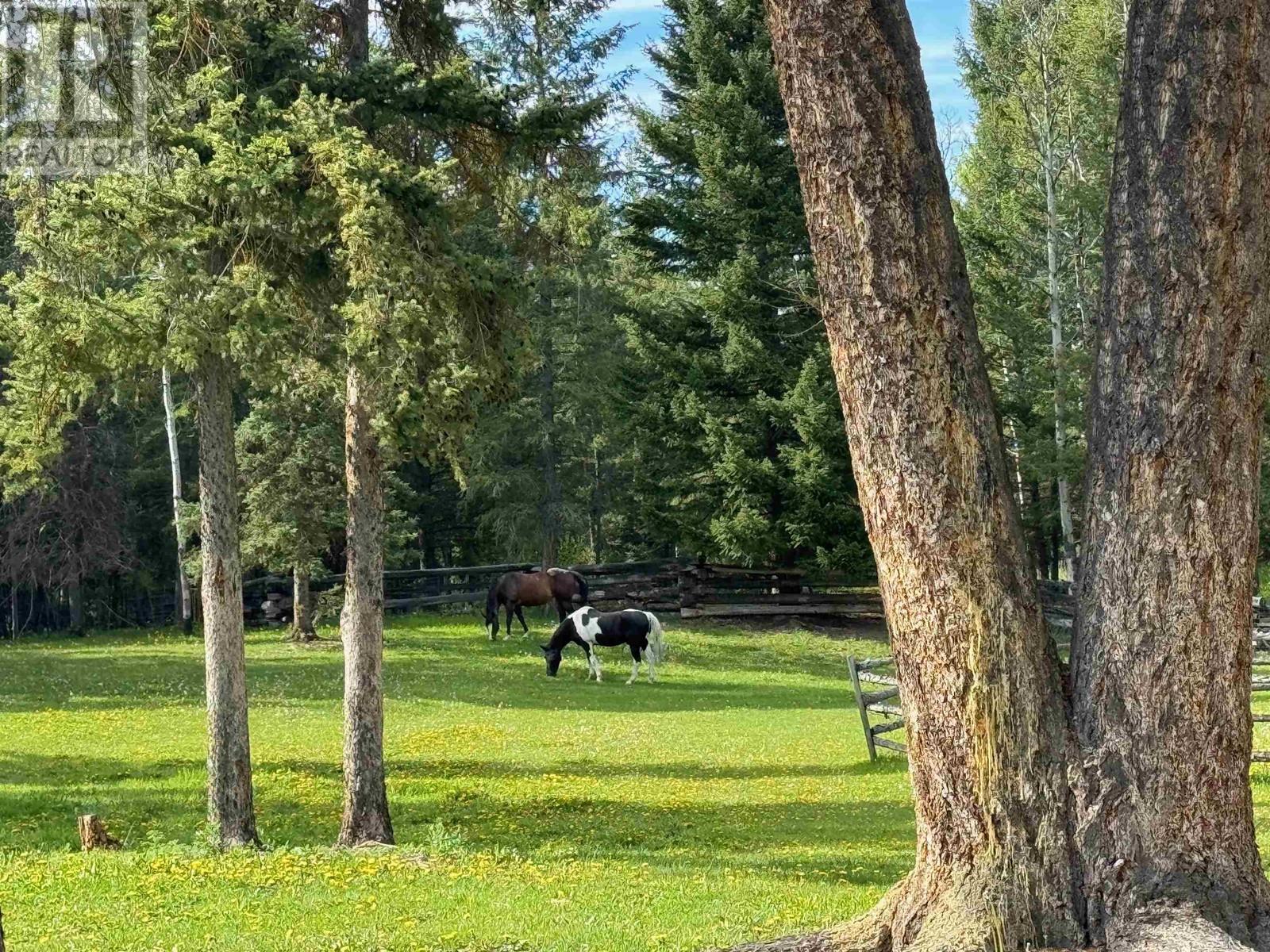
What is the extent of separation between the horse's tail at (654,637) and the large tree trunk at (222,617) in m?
15.6

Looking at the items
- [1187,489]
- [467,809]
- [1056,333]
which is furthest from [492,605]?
[1187,489]

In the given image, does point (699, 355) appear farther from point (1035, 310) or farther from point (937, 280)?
point (937, 280)

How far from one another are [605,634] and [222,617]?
16413 mm

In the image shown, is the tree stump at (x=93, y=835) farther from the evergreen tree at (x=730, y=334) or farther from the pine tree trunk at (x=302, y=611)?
the evergreen tree at (x=730, y=334)

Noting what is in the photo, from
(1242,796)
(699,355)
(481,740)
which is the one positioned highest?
(699,355)

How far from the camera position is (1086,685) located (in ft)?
19.2

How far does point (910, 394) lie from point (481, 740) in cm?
1598

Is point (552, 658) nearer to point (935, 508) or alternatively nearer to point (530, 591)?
point (530, 591)

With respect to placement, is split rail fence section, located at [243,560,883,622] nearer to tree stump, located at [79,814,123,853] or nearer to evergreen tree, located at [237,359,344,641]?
evergreen tree, located at [237,359,344,641]

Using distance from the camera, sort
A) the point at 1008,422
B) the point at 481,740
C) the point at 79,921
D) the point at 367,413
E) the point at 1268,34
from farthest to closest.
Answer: the point at 1008,422 → the point at 481,740 → the point at 367,413 → the point at 79,921 → the point at 1268,34

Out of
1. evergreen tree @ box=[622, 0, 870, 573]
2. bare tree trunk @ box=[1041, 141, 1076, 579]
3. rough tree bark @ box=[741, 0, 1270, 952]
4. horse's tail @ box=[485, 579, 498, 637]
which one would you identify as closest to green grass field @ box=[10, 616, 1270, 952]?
rough tree bark @ box=[741, 0, 1270, 952]

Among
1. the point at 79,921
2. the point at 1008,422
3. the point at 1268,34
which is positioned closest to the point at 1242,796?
the point at 1268,34

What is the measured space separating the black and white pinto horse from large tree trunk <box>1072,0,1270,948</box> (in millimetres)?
23125

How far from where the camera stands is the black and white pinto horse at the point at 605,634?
95.0 feet
